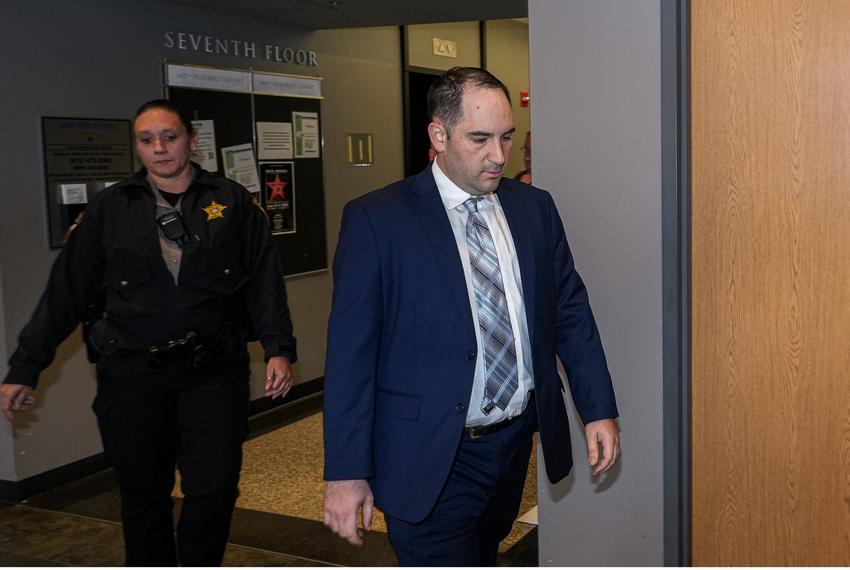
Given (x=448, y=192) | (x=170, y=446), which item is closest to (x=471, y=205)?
(x=448, y=192)

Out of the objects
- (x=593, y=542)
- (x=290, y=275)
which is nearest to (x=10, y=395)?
(x=593, y=542)

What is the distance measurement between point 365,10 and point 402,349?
159 inches

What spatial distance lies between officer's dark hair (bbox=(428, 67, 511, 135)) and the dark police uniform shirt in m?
1.23

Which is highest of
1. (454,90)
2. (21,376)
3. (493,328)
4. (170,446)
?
(454,90)

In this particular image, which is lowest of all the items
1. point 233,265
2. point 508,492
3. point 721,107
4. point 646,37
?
point 508,492

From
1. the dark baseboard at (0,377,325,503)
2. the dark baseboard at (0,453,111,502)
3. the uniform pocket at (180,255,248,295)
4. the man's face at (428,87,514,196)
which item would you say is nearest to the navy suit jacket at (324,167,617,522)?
the man's face at (428,87,514,196)

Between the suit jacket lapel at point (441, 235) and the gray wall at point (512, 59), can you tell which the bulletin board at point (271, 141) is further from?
the suit jacket lapel at point (441, 235)

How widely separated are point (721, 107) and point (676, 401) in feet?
3.04

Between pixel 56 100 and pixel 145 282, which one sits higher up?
pixel 56 100

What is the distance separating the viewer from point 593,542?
323cm

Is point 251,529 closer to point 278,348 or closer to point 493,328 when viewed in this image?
point 278,348

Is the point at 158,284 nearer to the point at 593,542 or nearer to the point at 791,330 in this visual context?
the point at 593,542

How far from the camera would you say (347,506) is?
216cm

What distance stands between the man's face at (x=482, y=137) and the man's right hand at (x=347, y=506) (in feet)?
2.56
